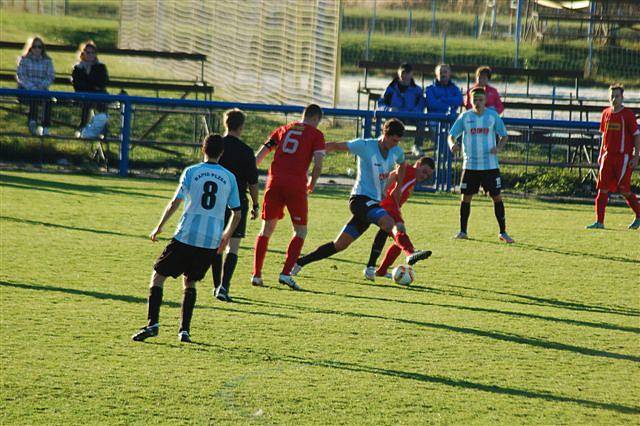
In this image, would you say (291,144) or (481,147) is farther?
(481,147)

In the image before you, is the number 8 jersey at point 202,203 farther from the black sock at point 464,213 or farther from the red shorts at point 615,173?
the red shorts at point 615,173

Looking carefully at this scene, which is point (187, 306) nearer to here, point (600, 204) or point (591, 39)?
point (600, 204)

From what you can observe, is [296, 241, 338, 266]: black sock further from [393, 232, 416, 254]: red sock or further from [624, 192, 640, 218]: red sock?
[624, 192, 640, 218]: red sock

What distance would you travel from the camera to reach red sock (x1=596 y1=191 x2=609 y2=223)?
15.2 m

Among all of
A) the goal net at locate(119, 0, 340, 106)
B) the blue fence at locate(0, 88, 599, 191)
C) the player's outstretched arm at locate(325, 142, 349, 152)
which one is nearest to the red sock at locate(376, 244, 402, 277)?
the player's outstretched arm at locate(325, 142, 349, 152)

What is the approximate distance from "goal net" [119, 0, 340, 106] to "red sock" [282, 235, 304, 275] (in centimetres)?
1373

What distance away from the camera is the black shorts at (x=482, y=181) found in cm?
1415

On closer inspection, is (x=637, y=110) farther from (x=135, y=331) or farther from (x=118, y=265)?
(x=135, y=331)

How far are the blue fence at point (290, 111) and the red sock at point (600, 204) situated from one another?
10.6 ft

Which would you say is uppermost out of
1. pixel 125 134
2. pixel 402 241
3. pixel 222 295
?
pixel 125 134

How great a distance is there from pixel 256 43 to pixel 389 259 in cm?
1826

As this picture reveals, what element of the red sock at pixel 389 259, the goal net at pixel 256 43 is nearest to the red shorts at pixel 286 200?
the red sock at pixel 389 259

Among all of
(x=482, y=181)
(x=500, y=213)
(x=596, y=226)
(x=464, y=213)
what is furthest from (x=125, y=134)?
(x=596, y=226)

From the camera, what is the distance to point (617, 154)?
15242mm
